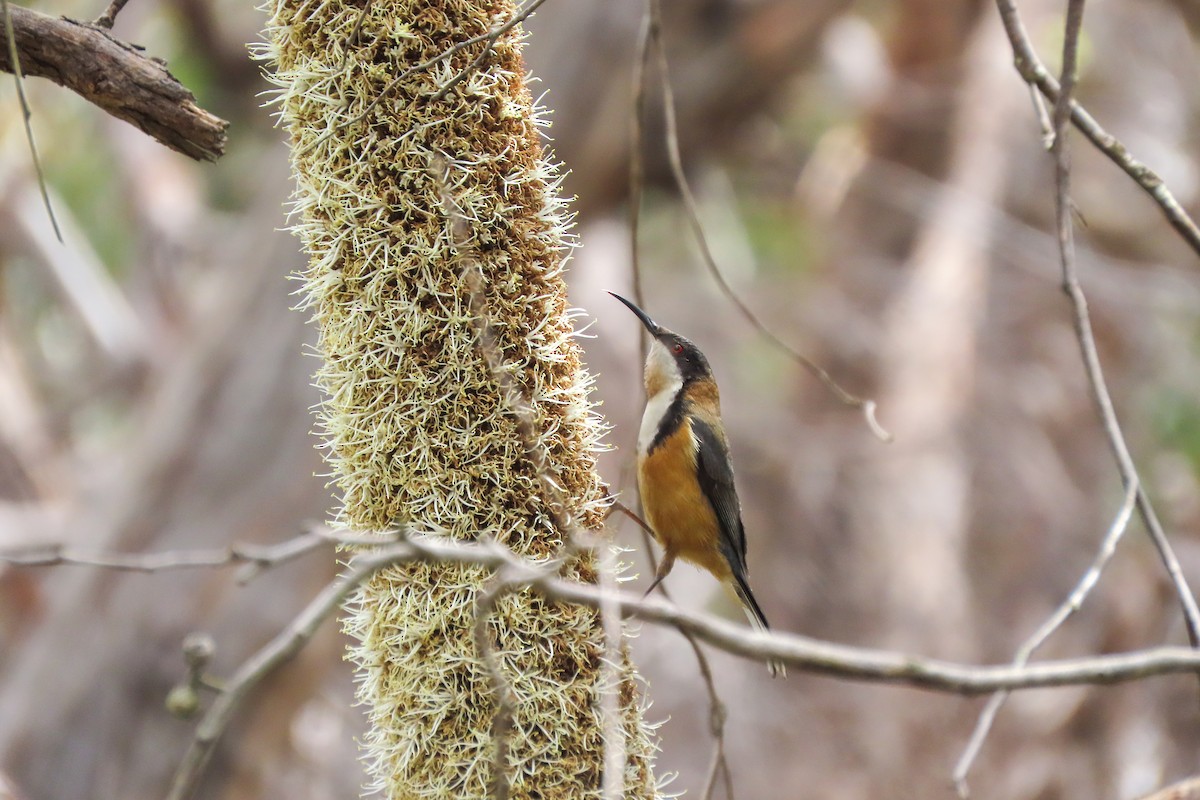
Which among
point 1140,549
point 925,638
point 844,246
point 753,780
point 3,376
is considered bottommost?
point 3,376

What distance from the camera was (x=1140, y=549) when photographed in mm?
6535

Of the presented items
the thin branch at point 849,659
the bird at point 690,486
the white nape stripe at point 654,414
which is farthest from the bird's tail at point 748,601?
the thin branch at point 849,659

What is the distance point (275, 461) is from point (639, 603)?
4.33 metres

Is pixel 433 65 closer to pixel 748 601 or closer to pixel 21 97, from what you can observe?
pixel 21 97

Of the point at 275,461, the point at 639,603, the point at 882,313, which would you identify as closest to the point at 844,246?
the point at 882,313

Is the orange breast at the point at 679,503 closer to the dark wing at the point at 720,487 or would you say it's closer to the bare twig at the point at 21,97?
the dark wing at the point at 720,487

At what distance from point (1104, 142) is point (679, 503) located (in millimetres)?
1032

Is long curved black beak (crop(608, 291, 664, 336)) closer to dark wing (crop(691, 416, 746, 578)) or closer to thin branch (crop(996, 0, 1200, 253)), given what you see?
dark wing (crop(691, 416, 746, 578))

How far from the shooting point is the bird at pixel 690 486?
233cm

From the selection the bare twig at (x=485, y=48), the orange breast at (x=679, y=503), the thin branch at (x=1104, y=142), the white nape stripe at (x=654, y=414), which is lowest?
the orange breast at (x=679, y=503)

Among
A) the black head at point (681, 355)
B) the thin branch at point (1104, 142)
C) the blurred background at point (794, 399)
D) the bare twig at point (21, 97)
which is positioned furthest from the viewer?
the blurred background at point (794, 399)

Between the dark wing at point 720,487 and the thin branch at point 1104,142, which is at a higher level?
the thin branch at point 1104,142

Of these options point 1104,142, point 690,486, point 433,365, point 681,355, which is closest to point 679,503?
point 690,486

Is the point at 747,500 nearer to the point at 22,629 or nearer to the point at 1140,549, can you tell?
the point at 1140,549
